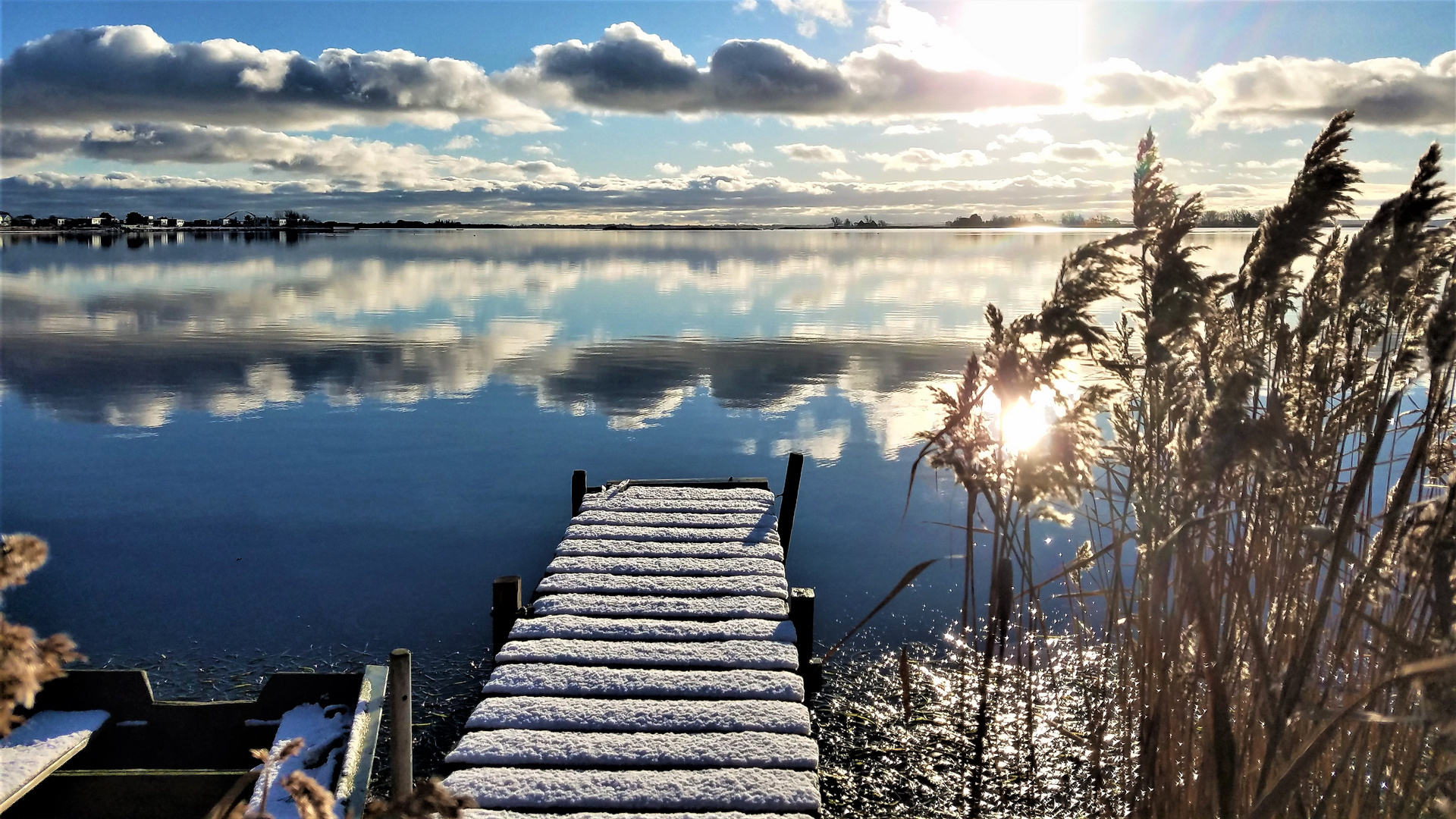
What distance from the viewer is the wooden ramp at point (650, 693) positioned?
541 cm

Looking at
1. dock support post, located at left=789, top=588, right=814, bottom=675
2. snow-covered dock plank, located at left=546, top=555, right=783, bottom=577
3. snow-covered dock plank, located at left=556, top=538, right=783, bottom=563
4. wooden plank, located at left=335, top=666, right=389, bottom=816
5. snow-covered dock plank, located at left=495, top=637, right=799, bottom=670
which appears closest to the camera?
wooden plank, located at left=335, top=666, right=389, bottom=816

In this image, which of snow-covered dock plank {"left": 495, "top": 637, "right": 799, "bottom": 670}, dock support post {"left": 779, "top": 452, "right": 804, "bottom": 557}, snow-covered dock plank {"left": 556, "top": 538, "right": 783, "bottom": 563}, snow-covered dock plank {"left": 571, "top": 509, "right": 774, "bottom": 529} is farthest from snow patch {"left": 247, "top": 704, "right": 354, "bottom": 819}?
dock support post {"left": 779, "top": 452, "right": 804, "bottom": 557}

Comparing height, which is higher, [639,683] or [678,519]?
[678,519]

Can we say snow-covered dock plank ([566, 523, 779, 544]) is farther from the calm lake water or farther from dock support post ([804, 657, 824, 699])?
dock support post ([804, 657, 824, 699])

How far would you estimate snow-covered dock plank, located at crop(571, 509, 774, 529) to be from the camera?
1055cm

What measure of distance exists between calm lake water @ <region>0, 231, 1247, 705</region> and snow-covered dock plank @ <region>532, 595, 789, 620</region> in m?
2.05

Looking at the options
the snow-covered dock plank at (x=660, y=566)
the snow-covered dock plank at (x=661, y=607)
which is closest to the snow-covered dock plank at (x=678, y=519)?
the snow-covered dock plank at (x=660, y=566)

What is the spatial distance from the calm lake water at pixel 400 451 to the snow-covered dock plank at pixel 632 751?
148 inches

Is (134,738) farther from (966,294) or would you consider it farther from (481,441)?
(966,294)

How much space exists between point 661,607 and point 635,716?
76.7 inches

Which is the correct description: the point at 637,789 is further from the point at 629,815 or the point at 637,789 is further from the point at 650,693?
the point at 650,693

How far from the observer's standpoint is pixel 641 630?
25.2 feet

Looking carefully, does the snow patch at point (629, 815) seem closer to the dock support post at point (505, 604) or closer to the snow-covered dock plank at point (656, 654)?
the snow-covered dock plank at point (656, 654)

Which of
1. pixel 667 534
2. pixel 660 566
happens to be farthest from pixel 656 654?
pixel 667 534
